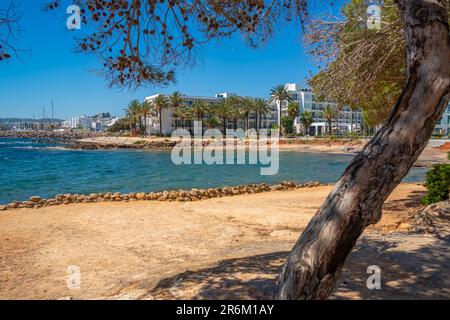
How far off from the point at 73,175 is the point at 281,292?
36.0 m

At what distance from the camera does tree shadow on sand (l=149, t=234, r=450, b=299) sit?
4527mm

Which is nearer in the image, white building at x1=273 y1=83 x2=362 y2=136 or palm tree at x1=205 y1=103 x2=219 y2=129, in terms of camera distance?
palm tree at x1=205 y1=103 x2=219 y2=129

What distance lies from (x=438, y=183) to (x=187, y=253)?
7639 mm

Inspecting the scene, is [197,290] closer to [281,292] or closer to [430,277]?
[281,292]

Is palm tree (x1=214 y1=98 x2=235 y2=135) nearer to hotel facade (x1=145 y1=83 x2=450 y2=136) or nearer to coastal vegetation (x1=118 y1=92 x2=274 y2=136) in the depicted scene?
coastal vegetation (x1=118 y1=92 x2=274 y2=136)

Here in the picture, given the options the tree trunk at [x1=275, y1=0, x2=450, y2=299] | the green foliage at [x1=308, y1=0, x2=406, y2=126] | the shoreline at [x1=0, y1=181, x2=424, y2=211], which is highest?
the green foliage at [x1=308, y1=0, x2=406, y2=126]

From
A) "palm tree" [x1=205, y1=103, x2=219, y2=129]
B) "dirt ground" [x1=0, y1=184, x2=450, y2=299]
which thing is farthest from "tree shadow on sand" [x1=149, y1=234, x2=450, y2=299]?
"palm tree" [x1=205, y1=103, x2=219, y2=129]

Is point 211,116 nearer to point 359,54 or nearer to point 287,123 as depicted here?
point 287,123

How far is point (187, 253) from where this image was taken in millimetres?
8180

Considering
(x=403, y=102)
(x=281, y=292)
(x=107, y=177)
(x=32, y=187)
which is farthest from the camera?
(x=107, y=177)

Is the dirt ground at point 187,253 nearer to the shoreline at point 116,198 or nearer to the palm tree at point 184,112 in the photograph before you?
the shoreline at point 116,198

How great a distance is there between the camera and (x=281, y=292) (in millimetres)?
3105

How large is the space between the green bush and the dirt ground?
113 cm
